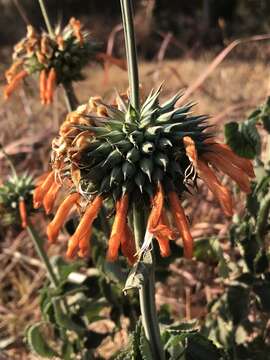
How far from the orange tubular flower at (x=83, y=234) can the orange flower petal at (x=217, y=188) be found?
0.21 m

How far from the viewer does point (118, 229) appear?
1.14 meters

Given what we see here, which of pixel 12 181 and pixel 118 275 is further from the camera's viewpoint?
pixel 12 181

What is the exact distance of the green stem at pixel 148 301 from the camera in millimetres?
1227

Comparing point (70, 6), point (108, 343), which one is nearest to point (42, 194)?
point (108, 343)

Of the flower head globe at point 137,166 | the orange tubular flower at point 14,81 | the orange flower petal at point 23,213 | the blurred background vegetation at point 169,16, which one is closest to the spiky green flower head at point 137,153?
the flower head globe at point 137,166

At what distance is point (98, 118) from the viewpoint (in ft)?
4.10

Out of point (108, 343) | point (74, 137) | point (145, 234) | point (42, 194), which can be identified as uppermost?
point (74, 137)

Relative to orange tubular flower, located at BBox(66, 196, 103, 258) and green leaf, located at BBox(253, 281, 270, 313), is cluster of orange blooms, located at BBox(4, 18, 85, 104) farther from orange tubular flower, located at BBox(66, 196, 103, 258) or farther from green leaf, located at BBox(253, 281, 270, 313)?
green leaf, located at BBox(253, 281, 270, 313)

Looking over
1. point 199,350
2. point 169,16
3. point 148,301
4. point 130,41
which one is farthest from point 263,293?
point 169,16

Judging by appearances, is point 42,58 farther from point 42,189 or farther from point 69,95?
point 42,189

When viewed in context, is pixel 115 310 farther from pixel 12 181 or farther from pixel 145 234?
pixel 145 234

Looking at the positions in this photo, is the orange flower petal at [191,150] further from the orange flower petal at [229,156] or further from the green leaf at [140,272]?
the green leaf at [140,272]

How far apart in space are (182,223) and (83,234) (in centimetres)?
20

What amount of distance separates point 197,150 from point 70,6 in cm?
1444
